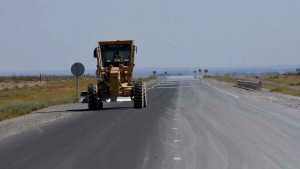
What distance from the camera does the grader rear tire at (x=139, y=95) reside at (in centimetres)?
3825

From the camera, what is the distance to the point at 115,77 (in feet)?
128

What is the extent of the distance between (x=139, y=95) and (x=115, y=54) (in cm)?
330

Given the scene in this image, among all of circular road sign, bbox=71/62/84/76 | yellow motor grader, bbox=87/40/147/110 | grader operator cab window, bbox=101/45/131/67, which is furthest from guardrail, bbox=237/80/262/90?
yellow motor grader, bbox=87/40/147/110

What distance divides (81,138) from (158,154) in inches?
206

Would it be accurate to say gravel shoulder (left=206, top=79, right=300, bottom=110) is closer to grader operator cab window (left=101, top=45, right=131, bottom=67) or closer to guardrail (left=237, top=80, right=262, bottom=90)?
grader operator cab window (left=101, top=45, right=131, bottom=67)

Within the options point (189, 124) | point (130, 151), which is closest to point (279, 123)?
point (189, 124)

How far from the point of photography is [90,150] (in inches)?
736

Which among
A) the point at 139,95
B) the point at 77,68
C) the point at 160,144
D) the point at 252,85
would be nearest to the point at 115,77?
the point at 139,95

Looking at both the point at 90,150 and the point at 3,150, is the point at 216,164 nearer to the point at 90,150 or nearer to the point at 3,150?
the point at 90,150

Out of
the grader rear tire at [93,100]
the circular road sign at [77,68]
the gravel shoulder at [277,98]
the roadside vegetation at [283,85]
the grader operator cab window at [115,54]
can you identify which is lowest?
the roadside vegetation at [283,85]

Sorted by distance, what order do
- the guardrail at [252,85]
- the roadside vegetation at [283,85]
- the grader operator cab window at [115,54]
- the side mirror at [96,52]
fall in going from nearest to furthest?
the side mirror at [96,52], the grader operator cab window at [115,54], the roadside vegetation at [283,85], the guardrail at [252,85]

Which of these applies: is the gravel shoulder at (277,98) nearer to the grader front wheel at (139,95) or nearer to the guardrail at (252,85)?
the grader front wheel at (139,95)

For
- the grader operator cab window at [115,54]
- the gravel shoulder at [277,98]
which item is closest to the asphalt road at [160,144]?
the grader operator cab window at [115,54]

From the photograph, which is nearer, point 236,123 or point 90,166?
point 90,166
